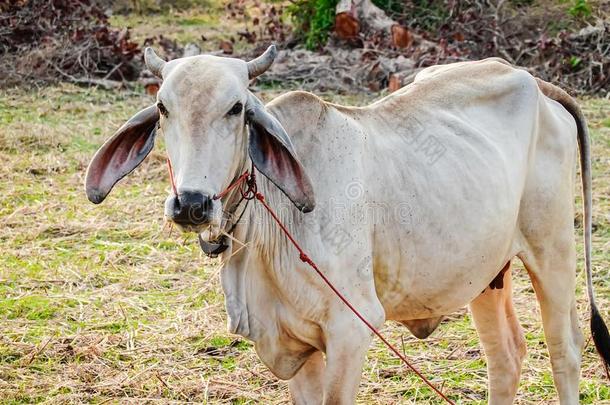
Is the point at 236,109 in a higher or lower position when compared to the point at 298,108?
higher

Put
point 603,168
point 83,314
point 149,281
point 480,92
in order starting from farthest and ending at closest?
point 603,168
point 149,281
point 83,314
point 480,92

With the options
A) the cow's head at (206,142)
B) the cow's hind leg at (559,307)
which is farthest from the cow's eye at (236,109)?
the cow's hind leg at (559,307)

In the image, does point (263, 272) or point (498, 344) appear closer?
point (263, 272)

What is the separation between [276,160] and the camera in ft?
9.85

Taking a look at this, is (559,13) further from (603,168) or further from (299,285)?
(299,285)

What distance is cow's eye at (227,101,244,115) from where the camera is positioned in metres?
2.91

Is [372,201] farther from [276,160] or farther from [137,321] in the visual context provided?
[137,321]

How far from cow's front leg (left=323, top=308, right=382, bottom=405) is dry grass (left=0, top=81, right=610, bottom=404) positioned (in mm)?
962

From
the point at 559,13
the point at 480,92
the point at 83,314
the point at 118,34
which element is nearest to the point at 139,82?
the point at 118,34

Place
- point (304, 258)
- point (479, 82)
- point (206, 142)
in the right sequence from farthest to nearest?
point (479, 82) → point (304, 258) → point (206, 142)

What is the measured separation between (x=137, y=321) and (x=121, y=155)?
77.8 inches

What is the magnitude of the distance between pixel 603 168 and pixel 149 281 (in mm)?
3699

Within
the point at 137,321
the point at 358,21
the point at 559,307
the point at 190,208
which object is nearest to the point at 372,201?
the point at 190,208

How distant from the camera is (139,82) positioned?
10516 millimetres
